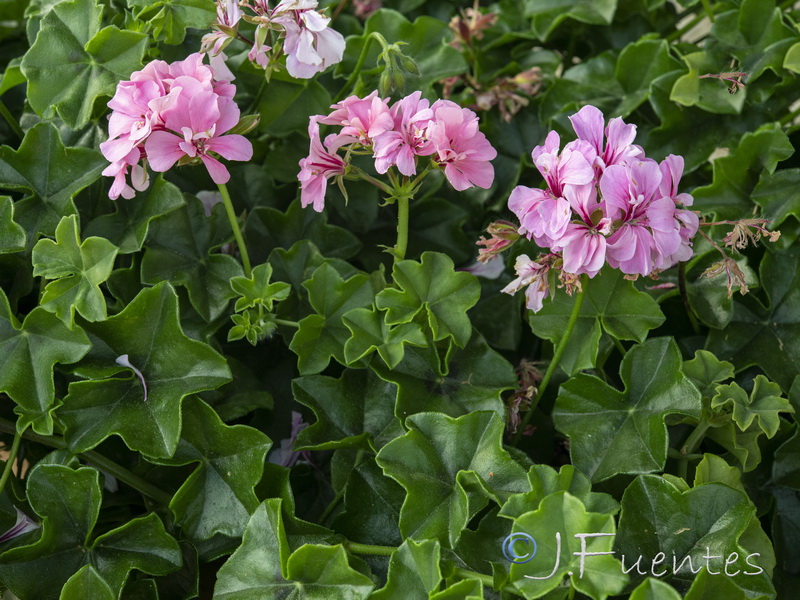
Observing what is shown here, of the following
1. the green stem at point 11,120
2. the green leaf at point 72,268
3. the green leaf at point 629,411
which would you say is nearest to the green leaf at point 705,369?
the green leaf at point 629,411

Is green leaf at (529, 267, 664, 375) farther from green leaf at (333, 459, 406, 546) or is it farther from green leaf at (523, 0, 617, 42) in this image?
green leaf at (523, 0, 617, 42)

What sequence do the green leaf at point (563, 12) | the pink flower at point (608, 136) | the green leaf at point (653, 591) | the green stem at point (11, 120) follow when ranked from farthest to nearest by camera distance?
the green leaf at point (563, 12), the green stem at point (11, 120), the pink flower at point (608, 136), the green leaf at point (653, 591)

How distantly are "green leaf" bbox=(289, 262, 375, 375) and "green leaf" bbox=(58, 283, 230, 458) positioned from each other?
89 millimetres

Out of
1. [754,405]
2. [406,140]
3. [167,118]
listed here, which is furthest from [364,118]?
[754,405]

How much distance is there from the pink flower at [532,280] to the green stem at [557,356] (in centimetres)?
3

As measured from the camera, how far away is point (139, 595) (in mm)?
665

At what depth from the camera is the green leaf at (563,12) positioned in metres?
0.93

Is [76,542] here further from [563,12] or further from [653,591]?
[563,12]

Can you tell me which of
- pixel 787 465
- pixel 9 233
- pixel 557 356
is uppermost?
pixel 9 233

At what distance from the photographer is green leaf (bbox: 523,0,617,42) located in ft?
3.04

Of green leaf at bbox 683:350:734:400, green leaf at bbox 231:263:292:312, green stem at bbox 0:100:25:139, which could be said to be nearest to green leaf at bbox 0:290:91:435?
green leaf at bbox 231:263:292:312

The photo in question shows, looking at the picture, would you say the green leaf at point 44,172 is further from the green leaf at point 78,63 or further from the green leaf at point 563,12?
the green leaf at point 563,12

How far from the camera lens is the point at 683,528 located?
2.00 feet
